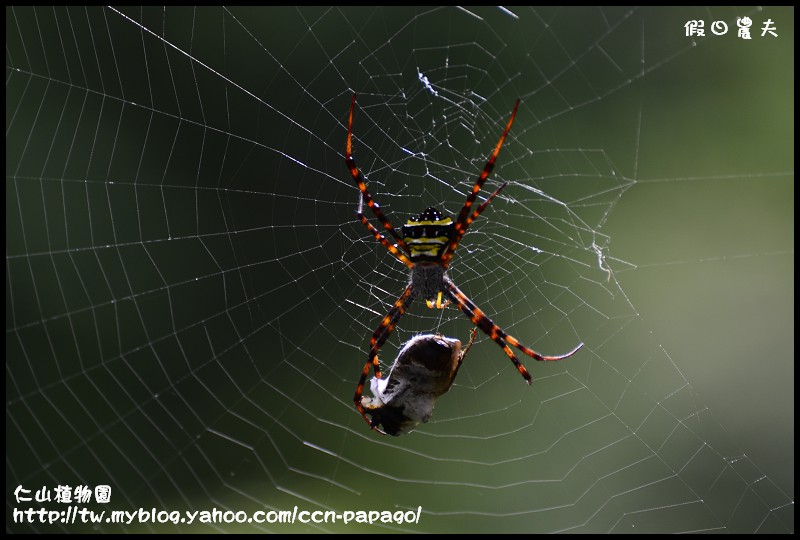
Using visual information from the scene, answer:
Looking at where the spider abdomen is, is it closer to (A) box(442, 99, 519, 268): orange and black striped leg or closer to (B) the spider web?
Result: (A) box(442, 99, 519, 268): orange and black striped leg

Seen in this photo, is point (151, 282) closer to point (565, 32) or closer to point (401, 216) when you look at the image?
point (401, 216)

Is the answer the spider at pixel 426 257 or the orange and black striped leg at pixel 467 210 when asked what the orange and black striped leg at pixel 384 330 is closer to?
the spider at pixel 426 257

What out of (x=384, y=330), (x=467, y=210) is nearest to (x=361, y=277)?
(x=384, y=330)

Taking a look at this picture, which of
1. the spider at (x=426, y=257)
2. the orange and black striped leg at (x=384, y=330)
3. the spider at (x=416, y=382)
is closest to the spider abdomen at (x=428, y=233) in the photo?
the spider at (x=426, y=257)

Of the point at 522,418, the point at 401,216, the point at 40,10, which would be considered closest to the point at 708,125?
the point at 522,418

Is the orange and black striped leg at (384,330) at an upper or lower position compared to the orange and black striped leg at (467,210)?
lower

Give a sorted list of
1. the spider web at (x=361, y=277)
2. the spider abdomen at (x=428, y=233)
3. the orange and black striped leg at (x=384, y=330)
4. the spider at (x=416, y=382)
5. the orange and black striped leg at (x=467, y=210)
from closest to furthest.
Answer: the spider at (x=416, y=382), the orange and black striped leg at (x=467, y=210), the spider abdomen at (x=428, y=233), the orange and black striped leg at (x=384, y=330), the spider web at (x=361, y=277)

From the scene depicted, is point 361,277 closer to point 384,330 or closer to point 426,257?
point 384,330
